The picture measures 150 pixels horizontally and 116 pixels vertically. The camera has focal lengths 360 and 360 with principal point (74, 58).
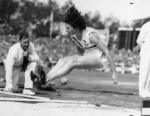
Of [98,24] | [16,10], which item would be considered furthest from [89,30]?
[98,24]

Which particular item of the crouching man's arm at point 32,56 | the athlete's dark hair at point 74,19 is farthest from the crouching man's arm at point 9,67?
the athlete's dark hair at point 74,19

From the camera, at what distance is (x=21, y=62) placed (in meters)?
7.29

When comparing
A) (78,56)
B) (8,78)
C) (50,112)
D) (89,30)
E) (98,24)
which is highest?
(98,24)

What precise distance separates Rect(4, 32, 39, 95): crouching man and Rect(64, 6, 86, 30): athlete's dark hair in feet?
2.81

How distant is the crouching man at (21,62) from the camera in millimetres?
6914

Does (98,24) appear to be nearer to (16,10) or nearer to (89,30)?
(16,10)

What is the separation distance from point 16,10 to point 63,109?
49346 millimetres

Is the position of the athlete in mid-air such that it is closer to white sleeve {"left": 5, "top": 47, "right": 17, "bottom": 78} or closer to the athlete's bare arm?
the athlete's bare arm

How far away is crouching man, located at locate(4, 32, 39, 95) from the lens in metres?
6.91

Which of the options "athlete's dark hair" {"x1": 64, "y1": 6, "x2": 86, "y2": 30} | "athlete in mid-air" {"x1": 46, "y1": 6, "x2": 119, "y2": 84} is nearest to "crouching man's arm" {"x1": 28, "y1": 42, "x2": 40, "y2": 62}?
"athlete in mid-air" {"x1": 46, "y1": 6, "x2": 119, "y2": 84}

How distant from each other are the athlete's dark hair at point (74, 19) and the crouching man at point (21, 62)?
857 millimetres

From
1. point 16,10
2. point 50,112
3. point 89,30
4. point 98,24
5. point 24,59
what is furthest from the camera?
point 98,24

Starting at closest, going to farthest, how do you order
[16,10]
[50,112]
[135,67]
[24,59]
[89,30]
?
[50,112] < [89,30] < [24,59] < [135,67] < [16,10]

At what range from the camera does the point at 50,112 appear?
484cm
